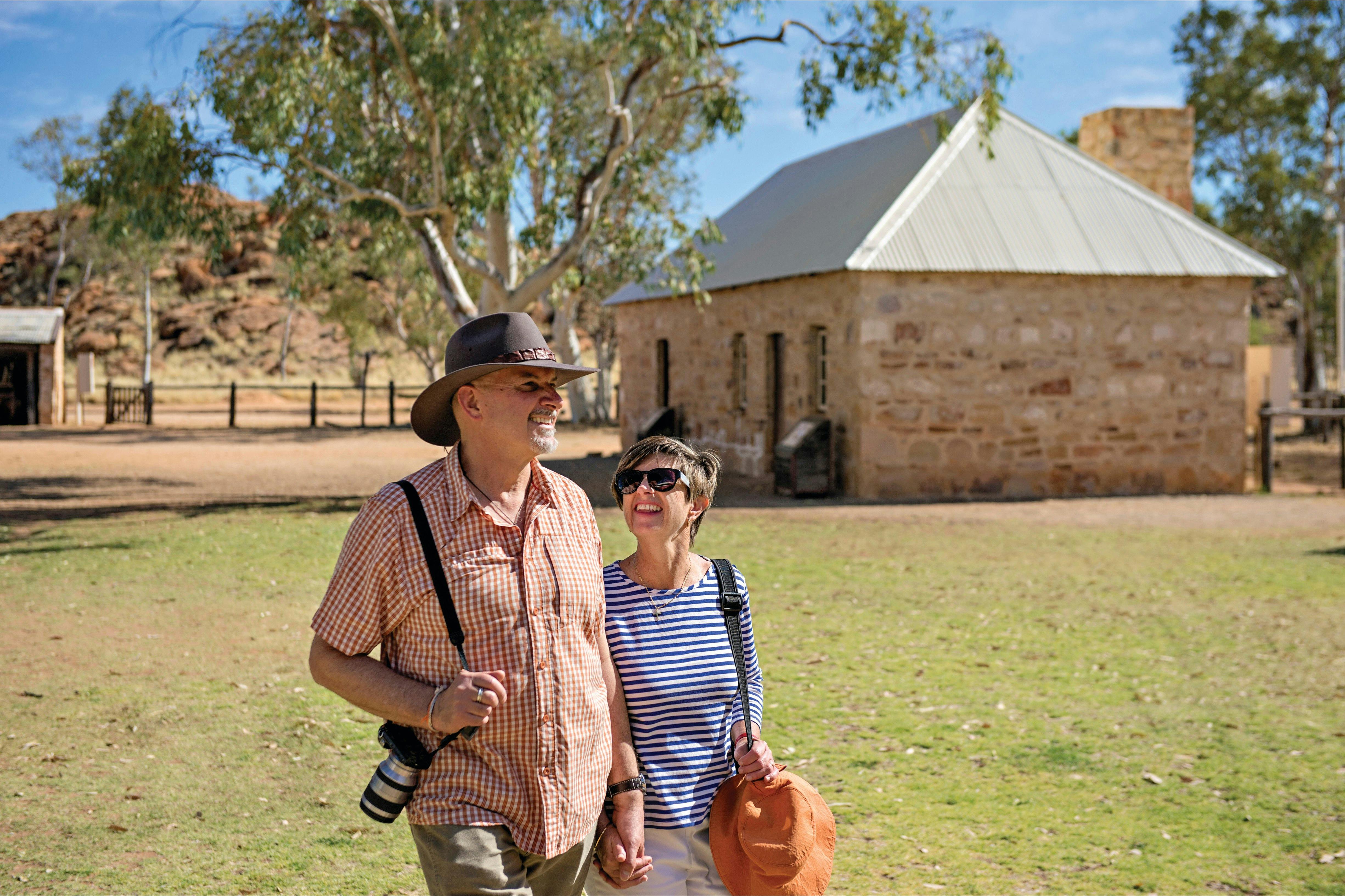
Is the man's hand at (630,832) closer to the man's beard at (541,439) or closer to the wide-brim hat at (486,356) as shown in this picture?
the man's beard at (541,439)

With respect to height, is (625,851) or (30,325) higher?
(30,325)

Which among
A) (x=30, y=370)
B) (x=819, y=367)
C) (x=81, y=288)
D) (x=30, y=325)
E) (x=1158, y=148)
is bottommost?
(x=819, y=367)

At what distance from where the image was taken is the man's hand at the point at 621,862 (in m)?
2.75

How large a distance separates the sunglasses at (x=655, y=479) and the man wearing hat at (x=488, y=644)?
1.03ft

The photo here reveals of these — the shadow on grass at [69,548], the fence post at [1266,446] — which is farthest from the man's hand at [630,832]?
the fence post at [1266,446]

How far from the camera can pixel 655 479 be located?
2951 millimetres

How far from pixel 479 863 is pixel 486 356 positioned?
3.60ft

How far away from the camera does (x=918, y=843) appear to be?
4.71 metres

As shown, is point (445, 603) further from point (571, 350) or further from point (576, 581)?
point (571, 350)

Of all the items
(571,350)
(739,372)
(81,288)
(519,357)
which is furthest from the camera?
(81,288)

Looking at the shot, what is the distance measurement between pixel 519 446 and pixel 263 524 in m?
11.7

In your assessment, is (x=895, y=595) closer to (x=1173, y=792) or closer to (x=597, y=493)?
(x=1173, y=792)

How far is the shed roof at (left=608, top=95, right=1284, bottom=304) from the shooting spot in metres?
15.9

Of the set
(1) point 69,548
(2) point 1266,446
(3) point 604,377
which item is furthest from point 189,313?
(2) point 1266,446
